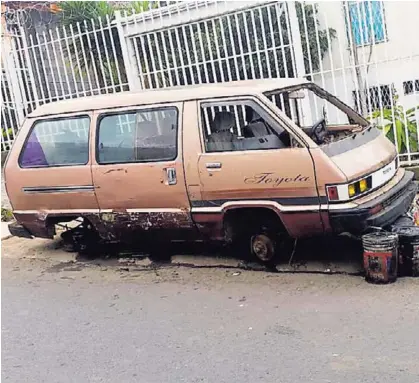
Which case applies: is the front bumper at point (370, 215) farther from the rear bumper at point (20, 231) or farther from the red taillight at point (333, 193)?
the rear bumper at point (20, 231)

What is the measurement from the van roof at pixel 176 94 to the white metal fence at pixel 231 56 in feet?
5.08

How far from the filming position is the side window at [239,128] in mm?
5016

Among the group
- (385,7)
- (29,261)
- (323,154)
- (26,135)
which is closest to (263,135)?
(323,154)

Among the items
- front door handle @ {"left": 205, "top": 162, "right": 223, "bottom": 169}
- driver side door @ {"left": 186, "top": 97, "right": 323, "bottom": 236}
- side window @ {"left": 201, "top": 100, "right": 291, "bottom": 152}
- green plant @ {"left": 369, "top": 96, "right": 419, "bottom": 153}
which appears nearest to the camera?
driver side door @ {"left": 186, "top": 97, "right": 323, "bottom": 236}

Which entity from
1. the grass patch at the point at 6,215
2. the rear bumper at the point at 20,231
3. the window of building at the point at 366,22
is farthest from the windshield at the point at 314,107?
the grass patch at the point at 6,215

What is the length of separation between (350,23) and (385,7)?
3.23 metres

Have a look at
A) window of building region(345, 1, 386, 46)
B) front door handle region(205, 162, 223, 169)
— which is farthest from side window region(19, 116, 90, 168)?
window of building region(345, 1, 386, 46)

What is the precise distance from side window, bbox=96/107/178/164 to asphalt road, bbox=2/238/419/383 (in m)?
1.18

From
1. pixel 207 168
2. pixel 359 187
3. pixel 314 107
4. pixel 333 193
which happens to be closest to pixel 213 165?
pixel 207 168

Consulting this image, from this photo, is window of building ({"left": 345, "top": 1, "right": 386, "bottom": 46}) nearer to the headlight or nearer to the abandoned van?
the abandoned van

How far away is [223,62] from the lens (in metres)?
8.09

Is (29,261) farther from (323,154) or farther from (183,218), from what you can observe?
(323,154)

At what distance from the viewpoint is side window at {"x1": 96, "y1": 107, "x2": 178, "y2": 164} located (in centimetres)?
541

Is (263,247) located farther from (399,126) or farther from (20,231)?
(399,126)
